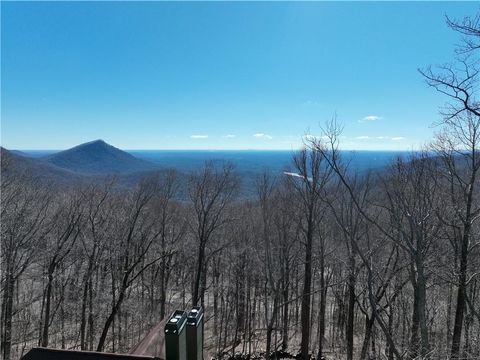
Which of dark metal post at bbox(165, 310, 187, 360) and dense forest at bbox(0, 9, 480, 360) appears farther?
dense forest at bbox(0, 9, 480, 360)

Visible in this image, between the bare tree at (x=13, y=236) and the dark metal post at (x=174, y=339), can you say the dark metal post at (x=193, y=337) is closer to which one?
→ the dark metal post at (x=174, y=339)

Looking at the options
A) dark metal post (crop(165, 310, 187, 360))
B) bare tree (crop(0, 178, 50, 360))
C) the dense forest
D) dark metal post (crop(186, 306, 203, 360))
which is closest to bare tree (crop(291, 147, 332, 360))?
the dense forest

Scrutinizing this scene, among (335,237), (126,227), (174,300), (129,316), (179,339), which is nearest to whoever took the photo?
(179,339)

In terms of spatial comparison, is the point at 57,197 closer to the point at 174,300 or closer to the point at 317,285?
the point at 174,300

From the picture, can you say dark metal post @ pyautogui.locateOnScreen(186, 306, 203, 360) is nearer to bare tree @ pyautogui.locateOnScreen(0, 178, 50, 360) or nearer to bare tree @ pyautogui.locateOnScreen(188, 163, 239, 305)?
bare tree @ pyautogui.locateOnScreen(0, 178, 50, 360)

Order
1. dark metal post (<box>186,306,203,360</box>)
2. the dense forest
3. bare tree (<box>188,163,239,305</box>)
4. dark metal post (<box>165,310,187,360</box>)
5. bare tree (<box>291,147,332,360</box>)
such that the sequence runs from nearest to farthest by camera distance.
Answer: dark metal post (<box>165,310,187,360</box>) → dark metal post (<box>186,306,203,360</box>) → the dense forest → bare tree (<box>291,147,332,360</box>) → bare tree (<box>188,163,239,305</box>)

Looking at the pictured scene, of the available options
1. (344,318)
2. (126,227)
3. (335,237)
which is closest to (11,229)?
(126,227)

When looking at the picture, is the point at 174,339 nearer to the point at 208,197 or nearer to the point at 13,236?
the point at 13,236

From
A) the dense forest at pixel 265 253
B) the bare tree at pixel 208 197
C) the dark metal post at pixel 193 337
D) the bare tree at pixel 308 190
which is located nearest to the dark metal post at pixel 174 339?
the dark metal post at pixel 193 337
